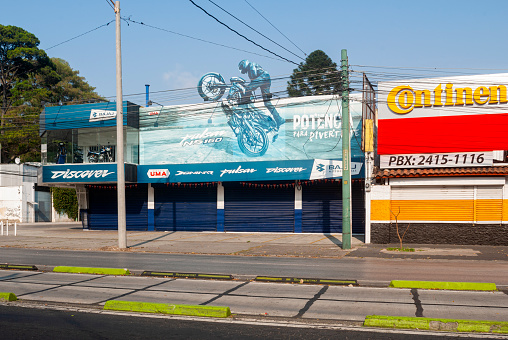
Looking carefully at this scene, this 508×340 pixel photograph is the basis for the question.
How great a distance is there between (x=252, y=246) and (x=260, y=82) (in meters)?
12.1

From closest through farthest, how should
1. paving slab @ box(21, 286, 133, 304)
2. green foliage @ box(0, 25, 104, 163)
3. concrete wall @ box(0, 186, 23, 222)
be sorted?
paving slab @ box(21, 286, 133, 304) → concrete wall @ box(0, 186, 23, 222) → green foliage @ box(0, 25, 104, 163)

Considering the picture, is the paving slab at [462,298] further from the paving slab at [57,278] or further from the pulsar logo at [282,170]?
the pulsar logo at [282,170]

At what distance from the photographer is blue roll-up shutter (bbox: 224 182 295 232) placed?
105ft

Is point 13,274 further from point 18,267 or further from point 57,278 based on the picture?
point 57,278

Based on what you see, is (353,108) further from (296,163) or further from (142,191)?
(142,191)

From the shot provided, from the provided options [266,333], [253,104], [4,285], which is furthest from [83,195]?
[266,333]

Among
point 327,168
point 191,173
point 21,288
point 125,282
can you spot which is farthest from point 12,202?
point 125,282

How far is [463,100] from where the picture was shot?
2402 cm

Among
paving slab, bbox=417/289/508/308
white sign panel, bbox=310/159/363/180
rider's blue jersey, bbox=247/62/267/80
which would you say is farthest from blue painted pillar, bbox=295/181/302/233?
paving slab, bbox=417/289/508/308

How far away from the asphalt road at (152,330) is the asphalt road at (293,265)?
5215 mm

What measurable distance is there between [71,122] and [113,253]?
52.1ft

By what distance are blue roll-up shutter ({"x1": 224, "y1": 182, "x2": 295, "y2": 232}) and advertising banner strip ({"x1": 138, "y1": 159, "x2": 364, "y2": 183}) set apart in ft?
5.47

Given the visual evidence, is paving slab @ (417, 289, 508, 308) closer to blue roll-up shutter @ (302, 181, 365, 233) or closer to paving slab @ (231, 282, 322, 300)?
paving slab @ (231, 282, 322, 300)

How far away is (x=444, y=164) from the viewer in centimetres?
2317
